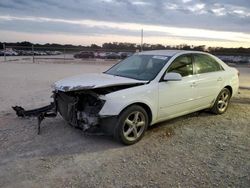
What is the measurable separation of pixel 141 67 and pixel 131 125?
1423 millimetres

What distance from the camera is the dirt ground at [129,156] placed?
12.3 ft

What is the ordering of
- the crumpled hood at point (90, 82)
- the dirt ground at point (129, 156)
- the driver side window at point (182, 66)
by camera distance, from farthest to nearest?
the driver side window at point (182, 66), the crumpled hood at point (90, 82), the dirt ground at point (129, 156)

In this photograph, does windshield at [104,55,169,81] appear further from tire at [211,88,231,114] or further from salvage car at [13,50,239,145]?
tire at [211,88,231,114]

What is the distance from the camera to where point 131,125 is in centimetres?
491

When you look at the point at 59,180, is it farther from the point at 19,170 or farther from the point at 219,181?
the point at 219,181

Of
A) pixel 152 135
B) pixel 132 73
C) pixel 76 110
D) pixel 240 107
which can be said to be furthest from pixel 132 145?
pixel 240 107

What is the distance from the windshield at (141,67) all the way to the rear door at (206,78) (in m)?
0.89

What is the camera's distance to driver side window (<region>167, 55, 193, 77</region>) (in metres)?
5.66

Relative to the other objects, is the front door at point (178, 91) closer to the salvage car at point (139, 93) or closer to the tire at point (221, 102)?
the salvage car at point (139, 93)

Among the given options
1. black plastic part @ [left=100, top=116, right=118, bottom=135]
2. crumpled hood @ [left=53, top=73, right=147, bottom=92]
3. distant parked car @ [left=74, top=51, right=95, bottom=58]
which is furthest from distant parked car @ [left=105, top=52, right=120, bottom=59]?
black plastic part @ [left=100, top=116, right=118, bottom=135]

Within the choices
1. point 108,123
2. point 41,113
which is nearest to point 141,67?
point 108,123

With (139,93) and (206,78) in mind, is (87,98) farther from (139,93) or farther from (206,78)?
(206,78)

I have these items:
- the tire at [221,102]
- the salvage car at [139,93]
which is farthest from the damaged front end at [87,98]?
the tire at [221,102]

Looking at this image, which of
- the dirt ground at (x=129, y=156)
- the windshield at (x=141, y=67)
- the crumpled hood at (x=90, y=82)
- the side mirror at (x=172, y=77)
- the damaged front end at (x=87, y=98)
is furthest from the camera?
the windshield at (x=141, y=67)
